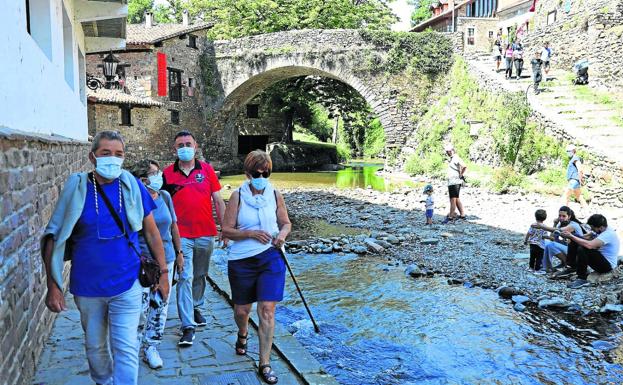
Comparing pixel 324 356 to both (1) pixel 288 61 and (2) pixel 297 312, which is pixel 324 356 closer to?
(2) pixel 297 312

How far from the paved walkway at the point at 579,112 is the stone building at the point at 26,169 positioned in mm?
11147

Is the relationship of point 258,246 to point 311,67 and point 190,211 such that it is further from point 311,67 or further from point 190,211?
point 311,67

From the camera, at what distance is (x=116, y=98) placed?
22.8 m

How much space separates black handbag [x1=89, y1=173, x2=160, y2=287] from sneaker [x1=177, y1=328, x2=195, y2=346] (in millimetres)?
1186

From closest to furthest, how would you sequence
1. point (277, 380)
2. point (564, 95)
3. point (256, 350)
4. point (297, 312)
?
point (277, 380)
point (256, 350)
point (297, 312)
point (564, 95)

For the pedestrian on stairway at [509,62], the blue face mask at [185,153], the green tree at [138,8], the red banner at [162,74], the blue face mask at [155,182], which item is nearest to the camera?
the blue face mask at [155,182]

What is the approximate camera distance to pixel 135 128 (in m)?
24.5

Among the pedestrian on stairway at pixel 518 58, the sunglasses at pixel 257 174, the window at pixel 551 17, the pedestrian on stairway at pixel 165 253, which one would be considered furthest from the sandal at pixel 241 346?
the window at pixel 551 17

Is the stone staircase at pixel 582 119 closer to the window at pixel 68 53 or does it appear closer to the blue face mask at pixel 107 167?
the window at pixel 68 53

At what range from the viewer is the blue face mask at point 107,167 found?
294 cm

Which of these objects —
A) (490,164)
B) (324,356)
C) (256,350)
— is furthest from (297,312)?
(490,164)

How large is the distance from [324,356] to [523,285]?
3210mm

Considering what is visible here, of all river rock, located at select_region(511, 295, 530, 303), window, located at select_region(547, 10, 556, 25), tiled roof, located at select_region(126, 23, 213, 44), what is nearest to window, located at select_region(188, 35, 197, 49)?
tiled roof, located at select_region(126, 23, 213, 44)

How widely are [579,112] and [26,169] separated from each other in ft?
48.1
